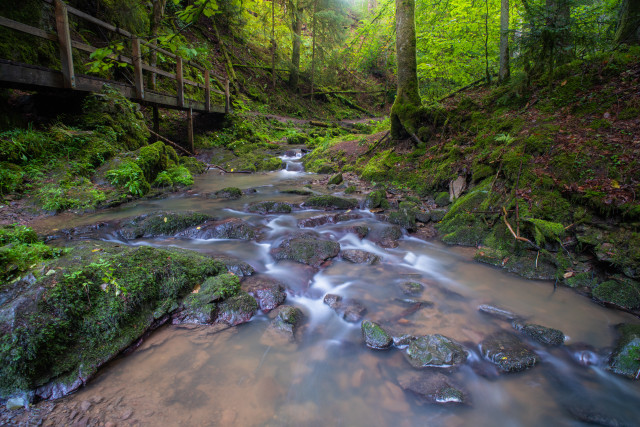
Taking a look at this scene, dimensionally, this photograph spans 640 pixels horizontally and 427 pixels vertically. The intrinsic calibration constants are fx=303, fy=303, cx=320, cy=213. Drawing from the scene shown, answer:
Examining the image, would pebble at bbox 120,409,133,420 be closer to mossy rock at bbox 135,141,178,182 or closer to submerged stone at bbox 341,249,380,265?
submerged stone at bbox 341,249,380,265

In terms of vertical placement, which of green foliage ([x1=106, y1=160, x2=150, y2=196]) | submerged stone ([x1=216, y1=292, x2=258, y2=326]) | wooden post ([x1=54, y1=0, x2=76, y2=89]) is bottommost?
submerged stone ([x1=216, y1=292, x2=258, y2=326])

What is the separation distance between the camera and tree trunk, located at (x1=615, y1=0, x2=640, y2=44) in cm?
569

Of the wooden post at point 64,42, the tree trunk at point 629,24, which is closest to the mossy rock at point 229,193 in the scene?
the wooden post at point 64,42

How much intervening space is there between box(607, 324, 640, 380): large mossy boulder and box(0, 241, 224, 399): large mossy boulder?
398cm

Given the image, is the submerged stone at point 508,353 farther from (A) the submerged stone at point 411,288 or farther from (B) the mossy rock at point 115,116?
(B) the mossy rock at point 115,116

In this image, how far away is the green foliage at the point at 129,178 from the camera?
676cm

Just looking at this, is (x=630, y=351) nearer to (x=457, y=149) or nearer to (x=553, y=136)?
(x=553, y=136)

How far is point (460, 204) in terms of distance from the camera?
550 centimetres

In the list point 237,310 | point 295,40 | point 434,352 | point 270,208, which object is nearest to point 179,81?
point 270,208

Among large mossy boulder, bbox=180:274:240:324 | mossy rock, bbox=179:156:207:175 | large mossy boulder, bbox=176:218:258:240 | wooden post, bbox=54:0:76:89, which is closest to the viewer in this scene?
large mossy boulder, bbox=180:274:240:324

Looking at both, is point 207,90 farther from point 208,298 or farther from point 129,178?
point 208,298

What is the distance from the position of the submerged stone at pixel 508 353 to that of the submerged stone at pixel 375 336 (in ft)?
2.82

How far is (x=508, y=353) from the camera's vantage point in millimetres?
2713

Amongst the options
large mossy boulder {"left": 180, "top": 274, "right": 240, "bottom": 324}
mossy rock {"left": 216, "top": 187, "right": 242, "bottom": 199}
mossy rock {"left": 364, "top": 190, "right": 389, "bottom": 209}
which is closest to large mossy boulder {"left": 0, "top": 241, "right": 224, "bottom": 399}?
large mossy boulder {"left": 180, "top": 274, "right": 240, "bottom": 324}
